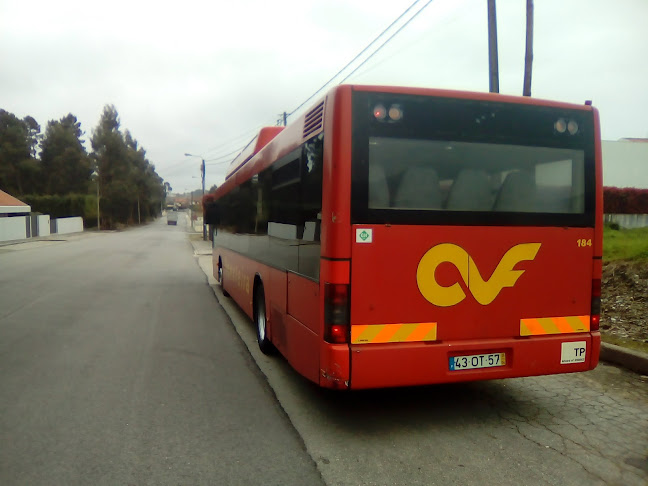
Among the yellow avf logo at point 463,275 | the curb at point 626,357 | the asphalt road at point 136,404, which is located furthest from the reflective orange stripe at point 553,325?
the asphalt road at point 136,404

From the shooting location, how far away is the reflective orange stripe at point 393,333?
4199mm

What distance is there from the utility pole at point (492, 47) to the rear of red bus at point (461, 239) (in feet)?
23.3

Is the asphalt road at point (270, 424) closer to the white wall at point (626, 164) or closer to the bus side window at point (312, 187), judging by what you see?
the bus side window at point (312, 187)

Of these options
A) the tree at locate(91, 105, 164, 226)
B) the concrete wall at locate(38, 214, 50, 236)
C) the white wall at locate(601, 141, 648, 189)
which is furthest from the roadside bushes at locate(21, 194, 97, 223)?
the white wall at locate(601, 141, 648, 189)

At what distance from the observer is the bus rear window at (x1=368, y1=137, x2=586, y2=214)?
4258mm

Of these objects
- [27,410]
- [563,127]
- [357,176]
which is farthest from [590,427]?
[27,410]

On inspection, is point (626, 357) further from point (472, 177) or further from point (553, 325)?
point (472, 177)

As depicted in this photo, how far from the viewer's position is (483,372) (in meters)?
4.48

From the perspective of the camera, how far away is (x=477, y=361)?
→ 14.7 ft

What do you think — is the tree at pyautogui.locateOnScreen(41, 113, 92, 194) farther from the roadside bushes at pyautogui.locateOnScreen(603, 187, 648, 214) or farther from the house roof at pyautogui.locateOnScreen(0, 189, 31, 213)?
the roadside bushes at pyautogui.locateOnScreen(603, 187, 648, 214)

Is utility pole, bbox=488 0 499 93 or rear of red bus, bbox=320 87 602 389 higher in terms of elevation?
utility pole, bbox=488 0 499 93

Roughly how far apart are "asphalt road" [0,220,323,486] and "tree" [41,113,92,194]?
256 ft

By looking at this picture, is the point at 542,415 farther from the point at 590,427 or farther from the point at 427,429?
the point at 427,429

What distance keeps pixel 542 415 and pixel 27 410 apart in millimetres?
4466
